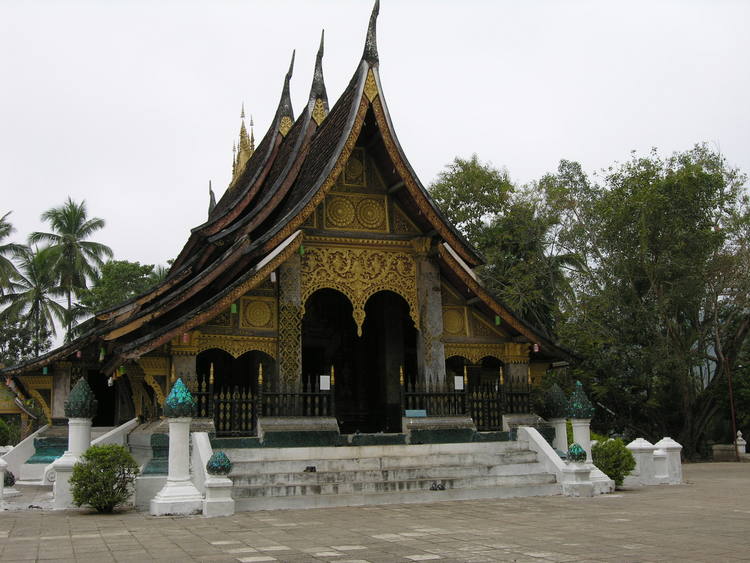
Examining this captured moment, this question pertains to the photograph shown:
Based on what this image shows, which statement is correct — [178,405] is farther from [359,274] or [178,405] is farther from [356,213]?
[356,213]

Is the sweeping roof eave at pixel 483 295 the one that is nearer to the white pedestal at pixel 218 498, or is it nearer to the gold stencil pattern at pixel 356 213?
the gold stencil pattern at pixel 356 213

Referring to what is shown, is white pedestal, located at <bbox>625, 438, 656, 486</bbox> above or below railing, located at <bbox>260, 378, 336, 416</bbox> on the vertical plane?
below

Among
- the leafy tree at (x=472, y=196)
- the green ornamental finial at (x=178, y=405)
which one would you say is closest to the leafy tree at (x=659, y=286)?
the leafy tree at (x=472, y=196)

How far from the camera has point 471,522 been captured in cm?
750

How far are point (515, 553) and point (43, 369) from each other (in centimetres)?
1260

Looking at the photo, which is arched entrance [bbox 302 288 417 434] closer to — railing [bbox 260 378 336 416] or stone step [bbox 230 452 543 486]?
railing [bbox 260 378 336 416]

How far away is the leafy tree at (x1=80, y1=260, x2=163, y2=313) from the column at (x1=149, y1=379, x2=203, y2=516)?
23.9m

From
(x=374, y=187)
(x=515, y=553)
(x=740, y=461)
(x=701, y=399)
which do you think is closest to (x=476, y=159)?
(x=701, y=399)

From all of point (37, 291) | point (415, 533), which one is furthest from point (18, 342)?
point (415, 533)

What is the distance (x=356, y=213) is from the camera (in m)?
12.6

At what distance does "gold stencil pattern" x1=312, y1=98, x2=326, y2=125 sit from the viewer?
54.4 ft

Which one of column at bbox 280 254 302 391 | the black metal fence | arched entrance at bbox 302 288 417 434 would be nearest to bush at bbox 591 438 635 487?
the black metal fence

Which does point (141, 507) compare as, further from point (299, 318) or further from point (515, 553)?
point (515, 553)

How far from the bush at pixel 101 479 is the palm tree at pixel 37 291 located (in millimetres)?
27554
